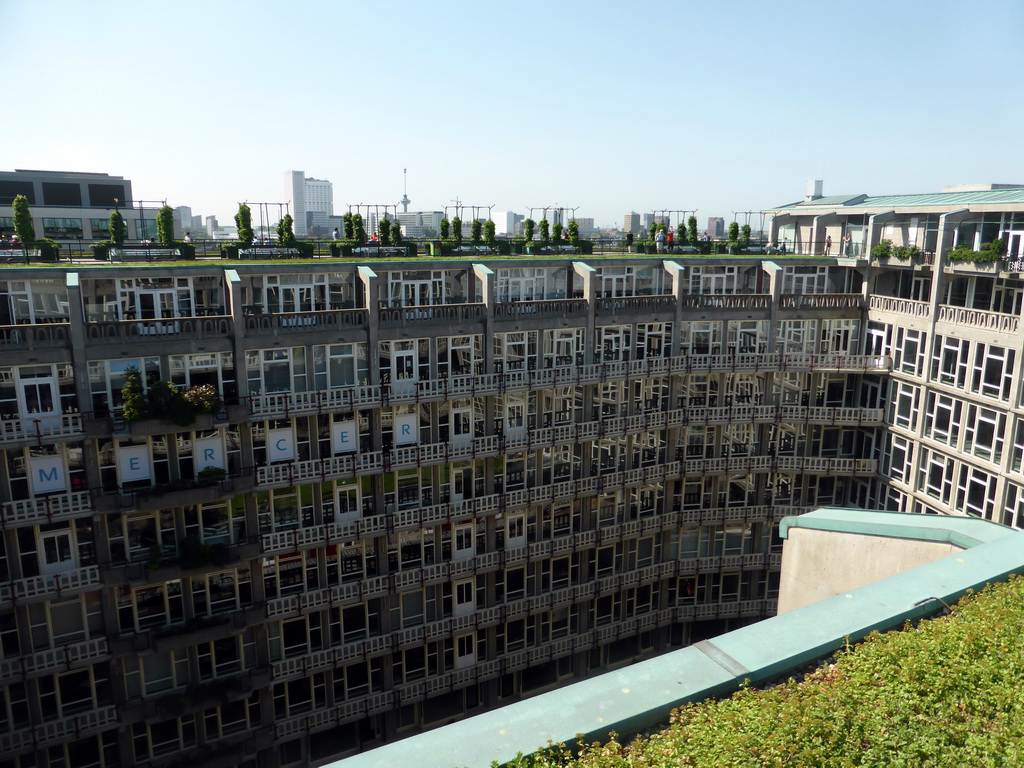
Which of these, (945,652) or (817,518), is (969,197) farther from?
(945,652)

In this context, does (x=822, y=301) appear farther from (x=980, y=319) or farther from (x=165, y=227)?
(x=165, y=227)

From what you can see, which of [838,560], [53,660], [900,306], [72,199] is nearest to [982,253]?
[900,306]

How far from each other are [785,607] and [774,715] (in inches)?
501

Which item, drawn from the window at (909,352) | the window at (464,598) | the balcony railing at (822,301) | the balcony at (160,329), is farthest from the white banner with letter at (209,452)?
the window at (909,352)

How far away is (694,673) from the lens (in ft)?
38.2

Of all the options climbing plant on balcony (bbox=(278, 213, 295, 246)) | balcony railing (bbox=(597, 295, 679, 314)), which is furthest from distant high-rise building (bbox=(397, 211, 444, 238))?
balcony railing (bbox=(597, 295, 679, 314))

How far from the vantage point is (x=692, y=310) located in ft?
140

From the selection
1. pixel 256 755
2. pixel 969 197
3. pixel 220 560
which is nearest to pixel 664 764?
pixel 220 560

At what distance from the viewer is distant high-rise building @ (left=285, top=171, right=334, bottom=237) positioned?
88.8 metres

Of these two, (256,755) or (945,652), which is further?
(256,755)

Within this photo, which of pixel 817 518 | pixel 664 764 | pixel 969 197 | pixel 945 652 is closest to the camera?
pixel 664 764

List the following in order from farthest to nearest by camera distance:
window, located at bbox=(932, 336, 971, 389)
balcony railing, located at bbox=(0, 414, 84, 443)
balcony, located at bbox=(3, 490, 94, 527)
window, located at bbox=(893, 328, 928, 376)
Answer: window, located at bbox=(893, 328, 928, 376) < window, located at bbox=(932, 336, 971, 389) < balcony, located at bbox=(3, 490, 94, 527) < balcony railing, located at bbox=(0, 414, 84, 443)

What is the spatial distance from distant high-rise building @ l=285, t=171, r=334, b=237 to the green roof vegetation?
73444 mm

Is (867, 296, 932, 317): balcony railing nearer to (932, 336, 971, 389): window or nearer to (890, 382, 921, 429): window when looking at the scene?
(932, 336, 971, 389): window
